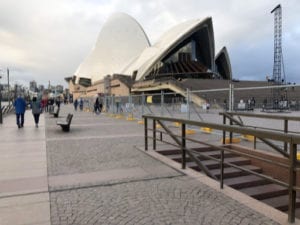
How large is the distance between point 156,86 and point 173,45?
13471 mm

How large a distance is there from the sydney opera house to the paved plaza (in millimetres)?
44556

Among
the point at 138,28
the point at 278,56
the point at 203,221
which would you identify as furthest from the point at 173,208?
the point at 138,28

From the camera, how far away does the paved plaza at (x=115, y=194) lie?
12.8 feet

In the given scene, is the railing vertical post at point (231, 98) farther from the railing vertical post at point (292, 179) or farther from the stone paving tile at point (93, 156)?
the railing vertical post at point (292, 179)

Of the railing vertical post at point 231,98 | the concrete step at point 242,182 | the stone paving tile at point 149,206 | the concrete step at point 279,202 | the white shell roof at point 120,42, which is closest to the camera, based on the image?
the stone paving tile at point 149,206

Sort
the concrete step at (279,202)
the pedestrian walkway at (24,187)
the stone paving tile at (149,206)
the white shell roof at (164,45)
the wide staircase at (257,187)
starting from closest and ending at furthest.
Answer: the stone paving tile at (149,206) < the pedestrian walkway at (24,187) < the concrete step at (279,202) < the wide staircase at (257,187) < the white shell roof at (164,45)

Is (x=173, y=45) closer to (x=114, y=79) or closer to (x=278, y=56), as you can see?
(x=114, y=79)

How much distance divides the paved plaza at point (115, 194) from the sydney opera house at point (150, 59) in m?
44.6

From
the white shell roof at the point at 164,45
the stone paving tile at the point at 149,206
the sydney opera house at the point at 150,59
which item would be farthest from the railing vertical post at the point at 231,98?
the white shell roof at the point at 164,45

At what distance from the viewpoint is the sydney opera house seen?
65.0 metres

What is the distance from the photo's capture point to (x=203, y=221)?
12.4 feet

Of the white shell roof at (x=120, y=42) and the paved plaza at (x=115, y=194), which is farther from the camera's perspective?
the white shell roof at (x=120, y=42)

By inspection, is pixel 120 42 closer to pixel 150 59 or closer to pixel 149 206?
pixel 150 59

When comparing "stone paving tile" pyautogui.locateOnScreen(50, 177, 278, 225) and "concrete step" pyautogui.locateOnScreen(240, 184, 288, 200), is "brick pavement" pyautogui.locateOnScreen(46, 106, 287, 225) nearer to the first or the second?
"stone paving tile" pyautogui.locateOnScreen(50, 177, 278, 225)
